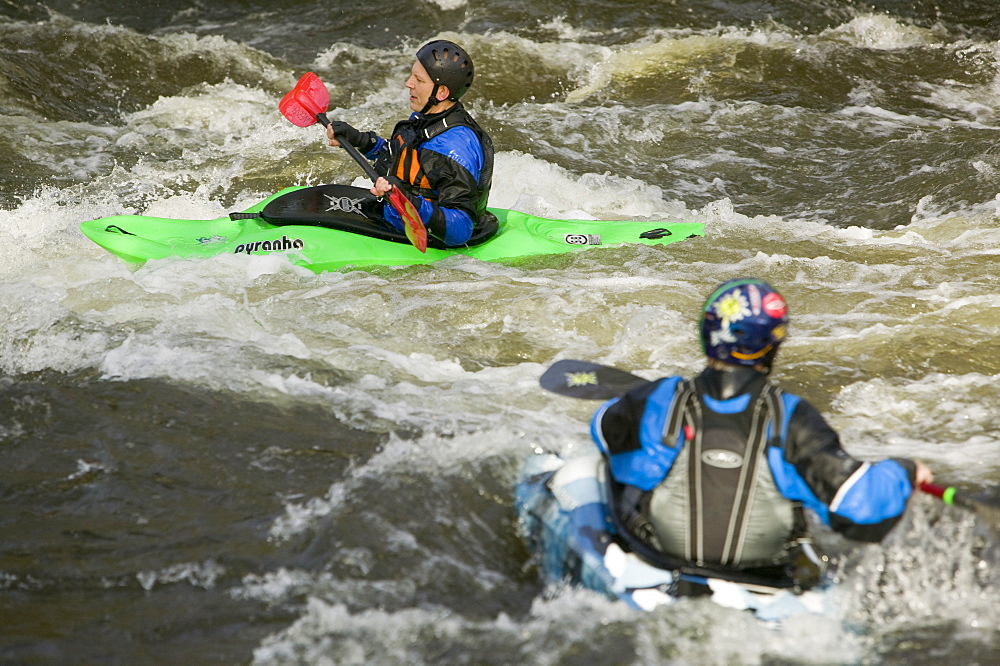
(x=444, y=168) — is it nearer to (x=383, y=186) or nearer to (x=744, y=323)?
(x=383, y=186)

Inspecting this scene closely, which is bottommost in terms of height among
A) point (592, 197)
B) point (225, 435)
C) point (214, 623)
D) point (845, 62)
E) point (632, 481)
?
point (214, 623)

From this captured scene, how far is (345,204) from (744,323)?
10.8 feet

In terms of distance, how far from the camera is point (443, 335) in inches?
190

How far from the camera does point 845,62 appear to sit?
32.7ft

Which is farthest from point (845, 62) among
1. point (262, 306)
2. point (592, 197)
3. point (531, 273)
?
point (262, 306)

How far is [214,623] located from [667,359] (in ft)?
8.32

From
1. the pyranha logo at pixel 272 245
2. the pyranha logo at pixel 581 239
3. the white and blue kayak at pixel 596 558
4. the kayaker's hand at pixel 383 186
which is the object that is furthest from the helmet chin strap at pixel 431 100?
the white and blue kayak at pixel 596 558

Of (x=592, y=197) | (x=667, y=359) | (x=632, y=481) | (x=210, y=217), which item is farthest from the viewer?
(x=592, y=197)

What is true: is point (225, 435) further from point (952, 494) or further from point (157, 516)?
point (952, 494)

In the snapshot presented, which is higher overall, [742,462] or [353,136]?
[353,136]

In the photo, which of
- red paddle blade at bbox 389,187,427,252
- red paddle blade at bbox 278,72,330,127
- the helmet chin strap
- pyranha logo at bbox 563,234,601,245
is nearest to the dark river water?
pyranha logo at bbox 563,234,601,245

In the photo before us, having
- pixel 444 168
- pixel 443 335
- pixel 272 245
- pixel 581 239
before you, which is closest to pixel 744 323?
pixel 443 335

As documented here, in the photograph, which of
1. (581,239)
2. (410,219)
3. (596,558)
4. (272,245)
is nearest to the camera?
(596,558)

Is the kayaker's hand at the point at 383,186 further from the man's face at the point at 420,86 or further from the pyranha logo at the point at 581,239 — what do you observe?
the pyranha logo at the point at 581,239
